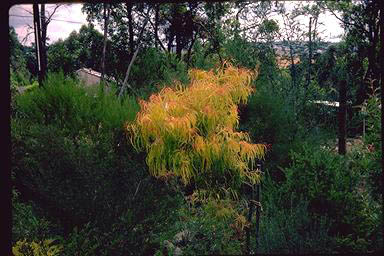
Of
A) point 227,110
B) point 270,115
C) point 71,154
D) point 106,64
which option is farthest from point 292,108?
point 71,154

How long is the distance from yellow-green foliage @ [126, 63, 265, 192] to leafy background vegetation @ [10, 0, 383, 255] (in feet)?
0.05

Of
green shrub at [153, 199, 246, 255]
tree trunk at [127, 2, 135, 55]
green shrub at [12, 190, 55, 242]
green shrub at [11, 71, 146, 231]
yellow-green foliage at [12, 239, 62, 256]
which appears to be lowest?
green shrub at [153, 199, 246, 255]

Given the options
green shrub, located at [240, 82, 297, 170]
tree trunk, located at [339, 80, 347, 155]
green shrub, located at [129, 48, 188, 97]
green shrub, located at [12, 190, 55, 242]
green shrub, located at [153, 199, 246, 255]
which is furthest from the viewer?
green shrub, located at [129, 48, 188, 97]

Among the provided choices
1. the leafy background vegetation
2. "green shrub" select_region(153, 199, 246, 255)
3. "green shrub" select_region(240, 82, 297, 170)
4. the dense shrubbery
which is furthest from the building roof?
the dense shrubbery

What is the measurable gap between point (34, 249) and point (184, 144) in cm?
115

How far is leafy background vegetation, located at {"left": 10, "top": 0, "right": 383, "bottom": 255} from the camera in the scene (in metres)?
2.62

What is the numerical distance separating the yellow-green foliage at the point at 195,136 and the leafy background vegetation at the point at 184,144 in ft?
0.05

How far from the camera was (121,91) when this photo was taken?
347 cm

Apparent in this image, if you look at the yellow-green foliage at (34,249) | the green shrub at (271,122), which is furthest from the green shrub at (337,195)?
the yellow-green foliage at (34,249)

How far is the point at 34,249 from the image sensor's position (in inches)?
92.9

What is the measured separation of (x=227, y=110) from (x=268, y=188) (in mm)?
632

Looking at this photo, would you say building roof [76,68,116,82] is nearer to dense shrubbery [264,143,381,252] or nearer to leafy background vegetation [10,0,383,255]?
leafy background vegetation [10,0,383,255]

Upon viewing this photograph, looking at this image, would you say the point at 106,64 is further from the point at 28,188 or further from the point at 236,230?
the point at 236,230

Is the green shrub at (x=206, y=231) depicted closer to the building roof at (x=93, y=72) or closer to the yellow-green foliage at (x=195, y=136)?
the yellow-green foliage at (x=195, y=136)
